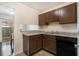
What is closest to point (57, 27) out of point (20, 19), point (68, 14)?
point (68, 14)

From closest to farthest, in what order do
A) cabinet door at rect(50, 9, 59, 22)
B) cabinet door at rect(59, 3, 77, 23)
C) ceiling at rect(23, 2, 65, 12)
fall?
1. ceiling at rect(23, 2, 65, 12)
2. cabinet door at rect(59, 3, 77, 23)
3. cabinet door at rect(50, 9, 59, 22)

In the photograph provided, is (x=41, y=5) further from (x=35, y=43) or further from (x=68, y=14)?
(x=35, y=43)

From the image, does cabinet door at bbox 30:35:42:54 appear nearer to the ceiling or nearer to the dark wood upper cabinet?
the dark wood upper cabinet

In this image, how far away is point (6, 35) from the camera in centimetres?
108


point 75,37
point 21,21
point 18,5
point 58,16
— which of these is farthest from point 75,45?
point 18,5

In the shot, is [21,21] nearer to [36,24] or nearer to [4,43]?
[36,24]

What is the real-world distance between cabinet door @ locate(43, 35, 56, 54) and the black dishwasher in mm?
62

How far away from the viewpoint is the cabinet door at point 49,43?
1252 millimetres

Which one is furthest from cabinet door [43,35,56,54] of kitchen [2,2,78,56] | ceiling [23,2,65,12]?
ceiling [23,2,65,12]

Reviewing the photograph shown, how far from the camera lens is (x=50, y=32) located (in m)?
1.25

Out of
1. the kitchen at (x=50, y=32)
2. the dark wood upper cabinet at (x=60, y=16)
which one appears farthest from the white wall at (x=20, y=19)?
the dark wood upper cabinet at (x=60, y=16)

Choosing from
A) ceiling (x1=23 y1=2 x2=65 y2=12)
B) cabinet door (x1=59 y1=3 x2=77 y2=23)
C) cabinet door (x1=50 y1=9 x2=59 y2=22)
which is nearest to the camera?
ceiling (x1=23 y1=2 x2=65 y2=12)

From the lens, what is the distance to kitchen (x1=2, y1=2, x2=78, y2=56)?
1.10m

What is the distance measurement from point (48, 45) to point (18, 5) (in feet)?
2.39
